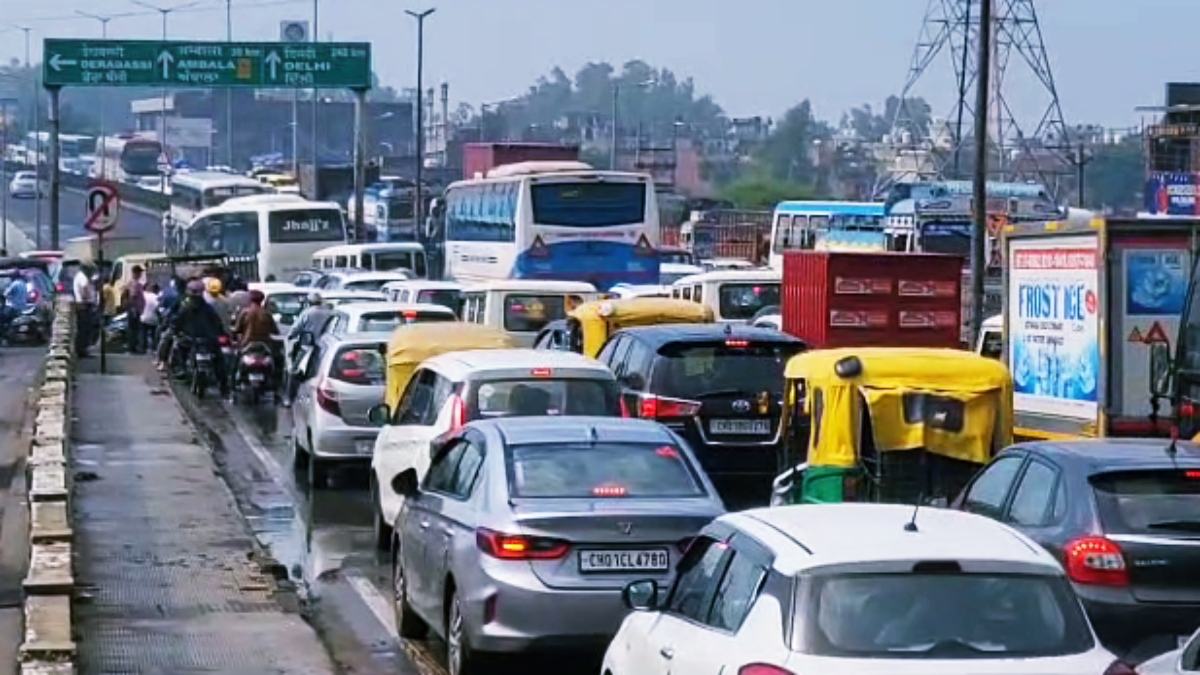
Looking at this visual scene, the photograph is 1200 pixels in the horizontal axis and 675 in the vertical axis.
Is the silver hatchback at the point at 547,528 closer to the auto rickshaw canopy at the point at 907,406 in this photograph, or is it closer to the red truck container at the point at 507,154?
the auto rickshaw canopy at the point at 907,406

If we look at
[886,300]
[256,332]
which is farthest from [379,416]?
[256,332]

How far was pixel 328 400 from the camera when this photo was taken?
23.2 m

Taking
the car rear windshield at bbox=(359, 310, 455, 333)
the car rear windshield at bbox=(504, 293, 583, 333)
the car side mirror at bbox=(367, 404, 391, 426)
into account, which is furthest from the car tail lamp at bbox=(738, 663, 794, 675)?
the car rear windshield at bbox=(504, 293, 583, 333)

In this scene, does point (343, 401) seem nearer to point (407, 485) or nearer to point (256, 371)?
point (407, 485)

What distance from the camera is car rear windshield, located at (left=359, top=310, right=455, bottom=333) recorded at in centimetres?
2728

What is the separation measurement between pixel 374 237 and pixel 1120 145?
33681 mm

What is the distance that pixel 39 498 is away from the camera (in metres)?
17.7

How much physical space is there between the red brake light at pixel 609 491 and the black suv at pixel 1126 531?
77.8 inches

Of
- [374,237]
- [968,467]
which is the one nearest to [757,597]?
[968,467]

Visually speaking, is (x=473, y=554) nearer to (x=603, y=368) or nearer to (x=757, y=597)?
(x=757, y=597)

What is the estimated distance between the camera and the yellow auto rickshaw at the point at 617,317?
2506cm

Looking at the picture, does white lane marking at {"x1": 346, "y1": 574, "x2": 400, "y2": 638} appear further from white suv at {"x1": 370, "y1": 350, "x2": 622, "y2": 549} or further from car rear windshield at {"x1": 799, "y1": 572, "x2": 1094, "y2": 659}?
car rear windshield at {"x1": 799, "y1": 572, "x2": 1094, "y2": 659}

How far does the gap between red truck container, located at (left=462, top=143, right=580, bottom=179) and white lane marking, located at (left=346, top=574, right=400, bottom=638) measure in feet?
167

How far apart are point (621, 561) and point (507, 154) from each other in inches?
2315
